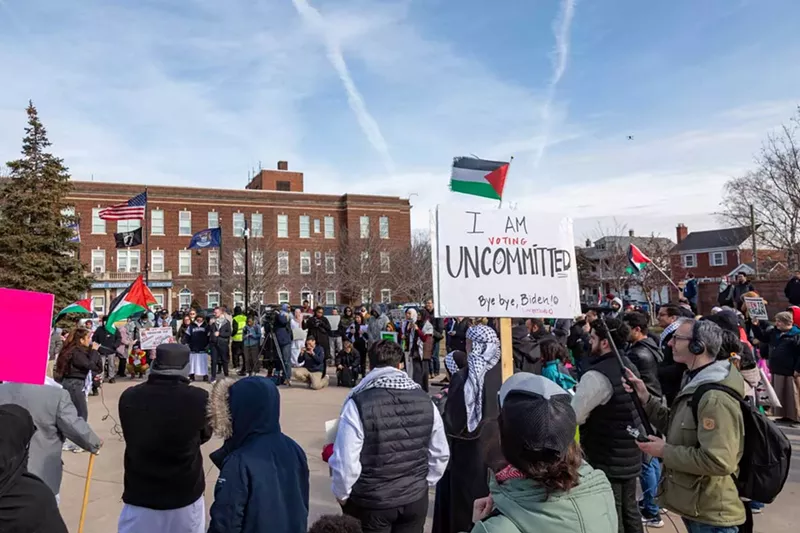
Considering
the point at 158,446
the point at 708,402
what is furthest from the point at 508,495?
the point at 158,446

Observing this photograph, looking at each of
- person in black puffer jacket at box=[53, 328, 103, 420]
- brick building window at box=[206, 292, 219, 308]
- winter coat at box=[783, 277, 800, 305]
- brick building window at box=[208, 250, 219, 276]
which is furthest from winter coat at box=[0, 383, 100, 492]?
brick building window at box=[208, 250, 219, 276]

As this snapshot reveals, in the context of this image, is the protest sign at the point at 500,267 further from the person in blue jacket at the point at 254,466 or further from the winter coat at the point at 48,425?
the winter coat at the point at 48,425

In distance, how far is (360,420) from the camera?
323cm

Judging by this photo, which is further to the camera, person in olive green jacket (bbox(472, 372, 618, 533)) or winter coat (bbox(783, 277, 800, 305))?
winter coat (bbox(783, 277, 800, 305))

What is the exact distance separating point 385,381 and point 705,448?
5.81ft

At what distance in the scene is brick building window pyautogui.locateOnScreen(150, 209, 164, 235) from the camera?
47875 mm

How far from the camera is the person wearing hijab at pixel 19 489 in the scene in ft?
7.06

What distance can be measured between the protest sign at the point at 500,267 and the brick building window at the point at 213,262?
1838 inches

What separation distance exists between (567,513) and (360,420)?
1.73m

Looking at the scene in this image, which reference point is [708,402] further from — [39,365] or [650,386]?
[39,365]

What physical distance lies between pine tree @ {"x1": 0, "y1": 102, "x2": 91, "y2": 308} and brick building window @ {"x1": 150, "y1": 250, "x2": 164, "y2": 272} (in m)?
18.2

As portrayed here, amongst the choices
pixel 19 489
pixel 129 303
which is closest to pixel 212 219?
pixel 129 303

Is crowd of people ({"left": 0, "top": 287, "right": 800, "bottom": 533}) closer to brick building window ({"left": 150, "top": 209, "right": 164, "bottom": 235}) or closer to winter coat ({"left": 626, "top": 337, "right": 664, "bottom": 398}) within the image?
winter coat ({"left": 626, "top": 337, "right": 664, "bottom": 398})

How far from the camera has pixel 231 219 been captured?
49750 millimetres
